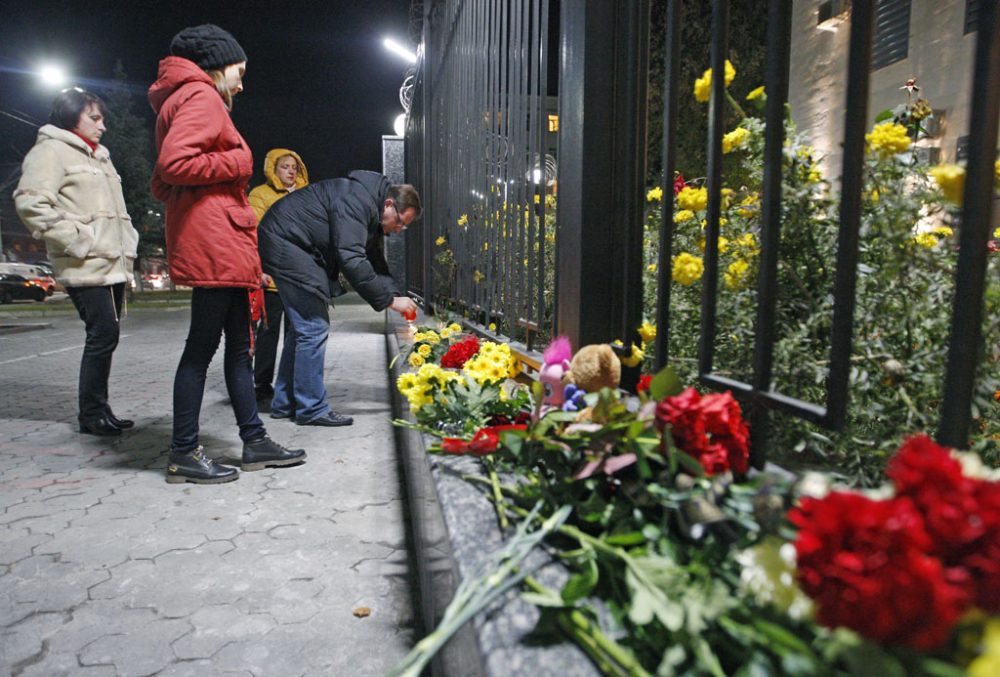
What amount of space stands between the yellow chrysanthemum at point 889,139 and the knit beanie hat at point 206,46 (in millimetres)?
2843

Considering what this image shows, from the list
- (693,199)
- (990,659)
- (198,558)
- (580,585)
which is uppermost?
(693,199)

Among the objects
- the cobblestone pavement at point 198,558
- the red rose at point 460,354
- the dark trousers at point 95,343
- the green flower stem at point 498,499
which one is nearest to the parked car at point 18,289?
the cobblestone pavement at point 198,558

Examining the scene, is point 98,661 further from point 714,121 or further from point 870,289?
point 870,289

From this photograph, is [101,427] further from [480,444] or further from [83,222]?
[480,444]

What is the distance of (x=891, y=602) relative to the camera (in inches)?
20.3

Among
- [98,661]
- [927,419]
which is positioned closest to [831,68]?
[927,419]

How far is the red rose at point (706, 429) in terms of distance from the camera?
90 centimetres

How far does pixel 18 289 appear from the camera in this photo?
2475 centimetres

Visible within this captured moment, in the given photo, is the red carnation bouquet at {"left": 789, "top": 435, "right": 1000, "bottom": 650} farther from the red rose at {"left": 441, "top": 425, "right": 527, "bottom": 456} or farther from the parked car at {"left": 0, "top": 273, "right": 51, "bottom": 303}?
the parked car at {"left": 0, "top": 273, "right": 51, "bottom": 303}

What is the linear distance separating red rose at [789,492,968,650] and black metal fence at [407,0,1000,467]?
1.48 ft

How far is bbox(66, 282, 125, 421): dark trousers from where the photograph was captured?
149 inches

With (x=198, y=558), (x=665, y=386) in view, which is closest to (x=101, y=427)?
(x=198, y=558)

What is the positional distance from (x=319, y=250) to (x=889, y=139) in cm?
341

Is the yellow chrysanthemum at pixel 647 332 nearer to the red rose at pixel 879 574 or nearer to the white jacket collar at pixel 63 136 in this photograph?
the red rose at pixel 879 574
